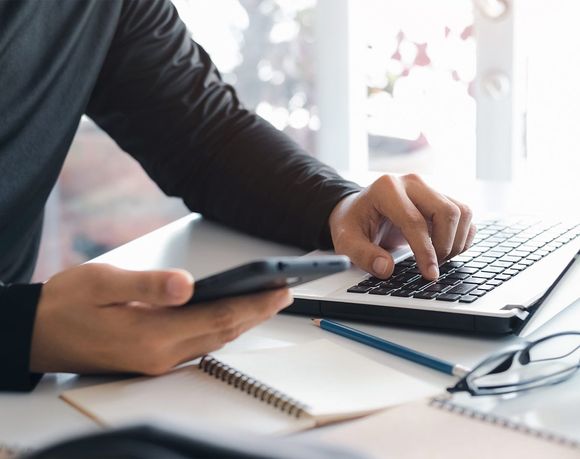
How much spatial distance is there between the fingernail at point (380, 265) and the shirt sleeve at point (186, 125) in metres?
0.30

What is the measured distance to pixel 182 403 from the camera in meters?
0.66

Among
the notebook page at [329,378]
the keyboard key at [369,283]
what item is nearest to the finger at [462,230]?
the keyboard key at [369,283]

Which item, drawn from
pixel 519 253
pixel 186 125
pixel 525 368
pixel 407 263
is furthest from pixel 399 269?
pixel 186 125

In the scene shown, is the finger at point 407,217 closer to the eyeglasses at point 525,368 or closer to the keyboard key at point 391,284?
the keyboard key at point 391,284

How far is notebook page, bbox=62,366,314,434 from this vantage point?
621mm

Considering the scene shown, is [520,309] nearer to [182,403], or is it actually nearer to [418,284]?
[418,284]

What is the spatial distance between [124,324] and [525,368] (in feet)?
1.00

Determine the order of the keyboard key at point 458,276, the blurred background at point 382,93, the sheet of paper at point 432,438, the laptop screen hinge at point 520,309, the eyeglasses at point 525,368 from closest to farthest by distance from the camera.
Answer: the sheet of paper at point 432,438, the eyeglasses at point 525,368, the laptop screen hinge at point 520,309, the keyboard key at point 458,276, the blurred background at point 382,93

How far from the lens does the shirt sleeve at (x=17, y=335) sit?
70 cm

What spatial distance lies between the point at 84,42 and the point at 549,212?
0.65 m

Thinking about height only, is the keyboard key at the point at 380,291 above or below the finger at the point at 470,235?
below

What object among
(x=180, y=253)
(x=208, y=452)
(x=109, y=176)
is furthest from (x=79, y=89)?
(x=109, y=176)

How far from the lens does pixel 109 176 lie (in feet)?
10.4

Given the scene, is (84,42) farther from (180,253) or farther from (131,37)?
(180,253)
